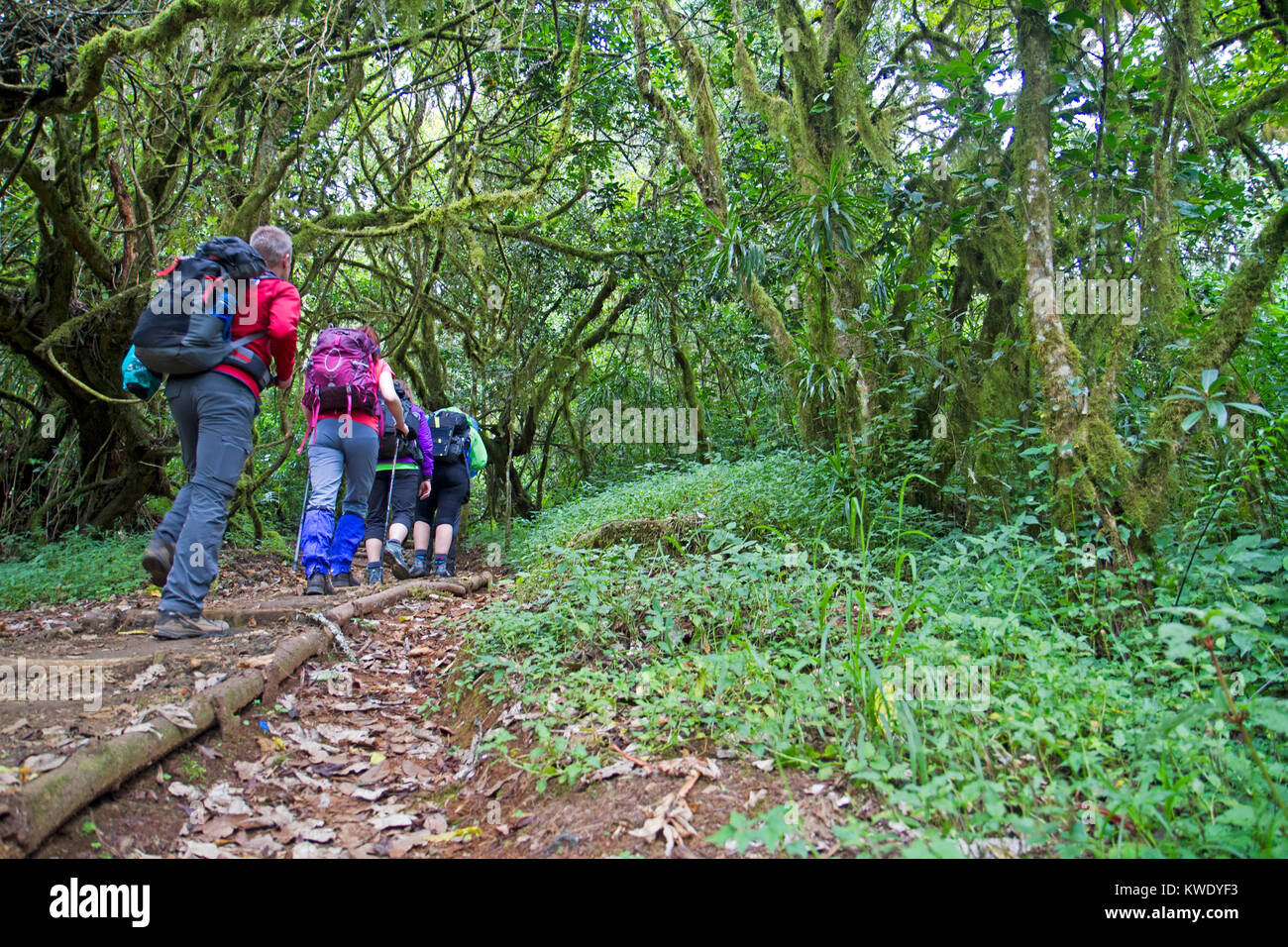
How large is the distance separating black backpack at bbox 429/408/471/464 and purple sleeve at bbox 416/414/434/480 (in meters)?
0.30

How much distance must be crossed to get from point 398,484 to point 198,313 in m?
3.09

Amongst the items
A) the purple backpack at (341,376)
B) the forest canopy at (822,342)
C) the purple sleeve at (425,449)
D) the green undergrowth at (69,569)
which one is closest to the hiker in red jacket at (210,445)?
the purple backpack at (341,376)

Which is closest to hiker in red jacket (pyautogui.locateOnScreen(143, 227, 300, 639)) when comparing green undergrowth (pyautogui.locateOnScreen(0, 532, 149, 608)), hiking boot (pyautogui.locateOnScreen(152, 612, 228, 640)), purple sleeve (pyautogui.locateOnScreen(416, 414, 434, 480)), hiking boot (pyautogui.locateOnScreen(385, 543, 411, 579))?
hiking boot (pyautogui.locateOnScreen(152, 612, 228, 640))

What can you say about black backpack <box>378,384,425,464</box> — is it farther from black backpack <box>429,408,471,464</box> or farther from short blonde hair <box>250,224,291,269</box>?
short blonde hair <box>250,224,291,269</box>

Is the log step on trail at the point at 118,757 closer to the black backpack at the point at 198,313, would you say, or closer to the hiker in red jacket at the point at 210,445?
the hiker in red jacket at the point at 210,445

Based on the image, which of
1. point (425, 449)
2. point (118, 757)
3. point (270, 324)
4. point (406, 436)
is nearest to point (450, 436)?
point (425, 449)

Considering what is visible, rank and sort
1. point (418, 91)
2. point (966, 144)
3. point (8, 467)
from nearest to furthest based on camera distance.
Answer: point (966, 144) < point (418, 91) < point (8, 467)

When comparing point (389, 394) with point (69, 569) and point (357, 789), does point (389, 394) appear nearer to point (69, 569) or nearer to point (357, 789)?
point (357, 789)

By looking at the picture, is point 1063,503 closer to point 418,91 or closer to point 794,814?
point 794,814

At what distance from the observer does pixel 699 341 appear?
1170 centimetres

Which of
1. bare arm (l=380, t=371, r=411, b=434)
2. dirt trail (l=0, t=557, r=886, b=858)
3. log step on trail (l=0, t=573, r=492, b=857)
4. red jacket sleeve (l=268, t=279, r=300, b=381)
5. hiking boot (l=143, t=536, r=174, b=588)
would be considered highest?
red jacket sleeve (l=268, t=279, r=300, b=381)

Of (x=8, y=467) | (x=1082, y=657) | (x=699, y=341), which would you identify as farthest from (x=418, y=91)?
(x=1082, y=657)

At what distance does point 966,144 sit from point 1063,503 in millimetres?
3961

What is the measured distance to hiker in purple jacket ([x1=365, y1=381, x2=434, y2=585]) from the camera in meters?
6.61
